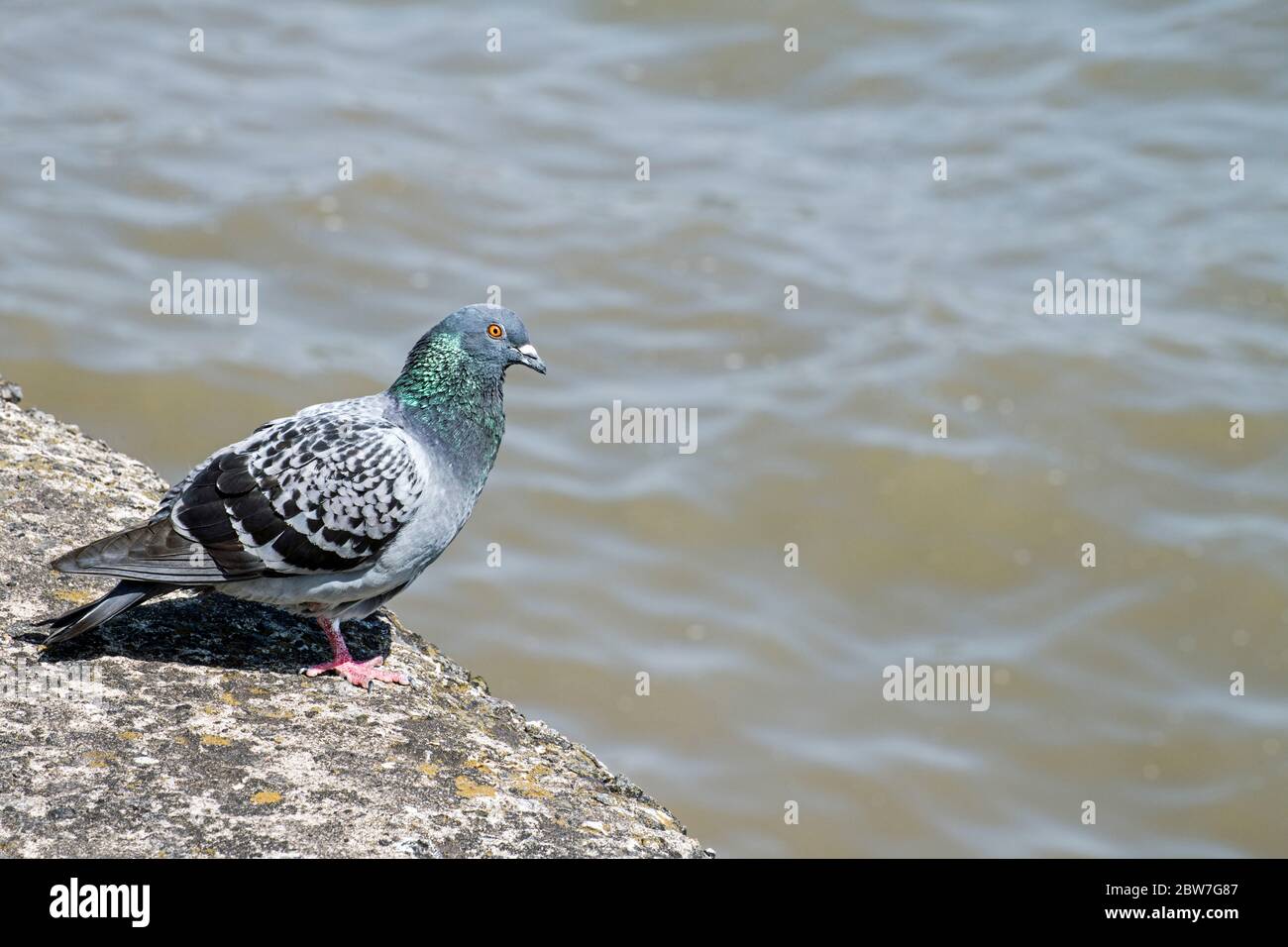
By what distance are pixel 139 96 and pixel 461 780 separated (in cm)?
1429

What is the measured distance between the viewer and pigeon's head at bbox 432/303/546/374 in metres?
5.71

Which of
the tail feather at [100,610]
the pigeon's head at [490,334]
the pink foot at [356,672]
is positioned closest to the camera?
the tail feather at [100,610]

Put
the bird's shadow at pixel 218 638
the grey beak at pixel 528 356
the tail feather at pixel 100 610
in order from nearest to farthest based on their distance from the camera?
the tail feather at pixel 100 610 < the bird's shadow at pixel 218 638 < the grey beak at pixel 528 356

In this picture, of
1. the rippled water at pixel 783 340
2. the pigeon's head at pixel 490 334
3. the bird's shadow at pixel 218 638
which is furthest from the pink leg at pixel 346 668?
the rippled water at pixel 783 340

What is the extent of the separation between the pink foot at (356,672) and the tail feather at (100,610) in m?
0.65

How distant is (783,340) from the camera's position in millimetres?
14047

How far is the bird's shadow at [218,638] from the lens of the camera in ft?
17.0

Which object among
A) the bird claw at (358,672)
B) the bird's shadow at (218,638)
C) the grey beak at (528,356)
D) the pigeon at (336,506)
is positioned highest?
the grey beak at (528,356)

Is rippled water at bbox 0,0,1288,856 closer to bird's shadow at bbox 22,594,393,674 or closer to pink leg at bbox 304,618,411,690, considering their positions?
bird's shadow at bbox 22,594,393,674

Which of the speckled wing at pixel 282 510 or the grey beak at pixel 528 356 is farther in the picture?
Answer: the grey beak at pixel 528 356

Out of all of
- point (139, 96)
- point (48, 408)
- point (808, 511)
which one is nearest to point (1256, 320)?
point (808, 511)

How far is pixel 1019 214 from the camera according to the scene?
15234 mm

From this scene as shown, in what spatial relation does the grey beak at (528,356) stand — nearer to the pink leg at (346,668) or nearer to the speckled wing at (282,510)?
the speckled wing at (282,510)

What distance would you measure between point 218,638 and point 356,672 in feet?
1.86
